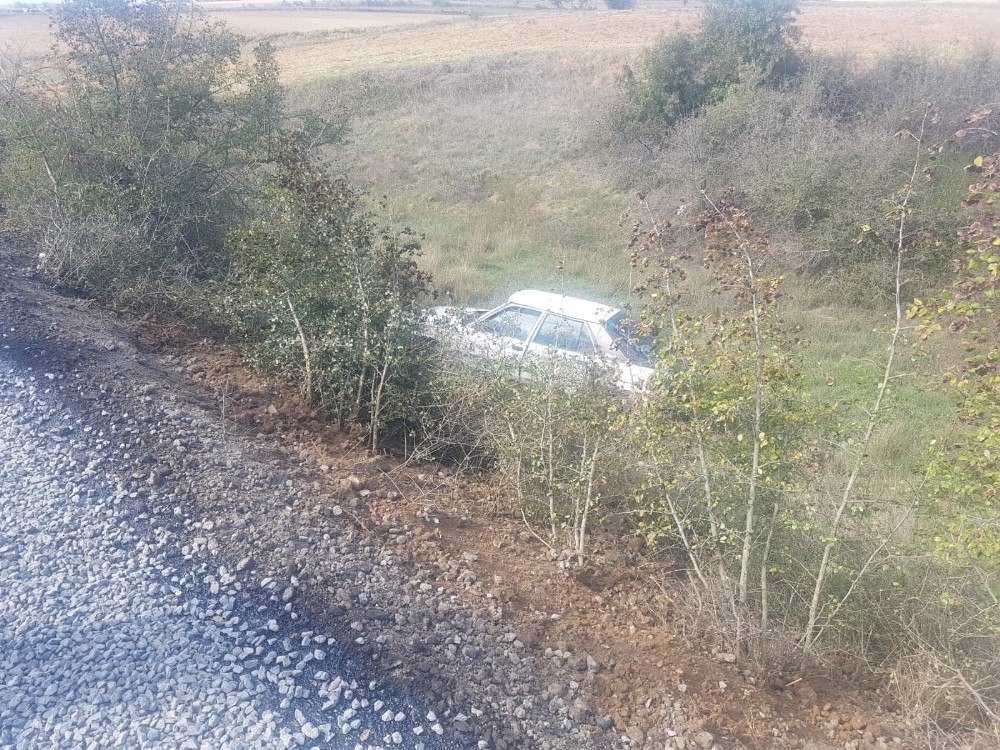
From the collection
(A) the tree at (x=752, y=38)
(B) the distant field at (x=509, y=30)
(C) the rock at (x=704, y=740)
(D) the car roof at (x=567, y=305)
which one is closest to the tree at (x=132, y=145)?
(B) the distant field at (x=509, y=30)

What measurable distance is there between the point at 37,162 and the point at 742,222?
8.97 m

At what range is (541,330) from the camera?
846 cm

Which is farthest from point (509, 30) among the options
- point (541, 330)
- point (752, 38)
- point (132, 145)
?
point (541, 330)

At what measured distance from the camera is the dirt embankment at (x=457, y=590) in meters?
3.73

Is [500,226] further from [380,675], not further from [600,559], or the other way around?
[380,675]

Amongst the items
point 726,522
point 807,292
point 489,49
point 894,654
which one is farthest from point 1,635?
point 489,49

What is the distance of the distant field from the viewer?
21.5 metres

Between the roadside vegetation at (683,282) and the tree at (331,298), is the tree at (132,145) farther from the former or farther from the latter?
the tree at (331,298)

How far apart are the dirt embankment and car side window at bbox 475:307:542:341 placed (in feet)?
7.58

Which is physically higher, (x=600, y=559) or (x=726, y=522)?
(x=726, y=522)

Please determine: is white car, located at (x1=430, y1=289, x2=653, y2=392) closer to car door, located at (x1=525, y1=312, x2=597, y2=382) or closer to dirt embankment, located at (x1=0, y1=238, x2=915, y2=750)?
car door, located at (x1=525, y1=312, x2=597, y2=382)

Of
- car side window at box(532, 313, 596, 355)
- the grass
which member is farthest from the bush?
the grass

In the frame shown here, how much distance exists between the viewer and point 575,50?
30.6 m

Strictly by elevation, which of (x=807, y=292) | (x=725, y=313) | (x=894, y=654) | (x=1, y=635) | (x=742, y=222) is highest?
(x=742, y=222)
